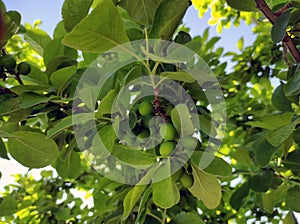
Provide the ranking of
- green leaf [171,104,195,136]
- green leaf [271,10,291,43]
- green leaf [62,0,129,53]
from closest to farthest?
green leaf [62,0,129,53] < green leaf [171,104,195,136] < green leaf [271,10,291,43]

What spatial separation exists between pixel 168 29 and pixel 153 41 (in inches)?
1.7

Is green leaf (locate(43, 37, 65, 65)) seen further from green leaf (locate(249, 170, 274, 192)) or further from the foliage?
green leaf (locate(249, 170, 274, 192))

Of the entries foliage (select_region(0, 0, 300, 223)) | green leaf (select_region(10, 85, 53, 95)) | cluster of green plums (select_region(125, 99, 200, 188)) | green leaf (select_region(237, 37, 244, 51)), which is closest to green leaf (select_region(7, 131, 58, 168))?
foliage (select_region(0, 0, 300, 223))

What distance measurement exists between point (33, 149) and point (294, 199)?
2.26ft

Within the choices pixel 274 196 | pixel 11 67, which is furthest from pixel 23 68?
pixel 274 196

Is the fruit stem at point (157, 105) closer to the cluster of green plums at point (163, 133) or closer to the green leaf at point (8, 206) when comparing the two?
the cluster of green plums at point (163, 133)

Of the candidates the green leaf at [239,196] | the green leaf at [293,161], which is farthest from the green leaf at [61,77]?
the green leaf at [239,196]

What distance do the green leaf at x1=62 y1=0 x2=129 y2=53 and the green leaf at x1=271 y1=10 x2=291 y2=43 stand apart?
13.1 inches

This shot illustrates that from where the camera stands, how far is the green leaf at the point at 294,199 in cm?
100

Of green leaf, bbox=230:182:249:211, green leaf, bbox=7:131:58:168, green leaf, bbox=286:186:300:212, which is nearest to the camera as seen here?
green leaf, bbox=7:131:58:168

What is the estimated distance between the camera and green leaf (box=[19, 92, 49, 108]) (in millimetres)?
782

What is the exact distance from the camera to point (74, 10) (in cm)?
72

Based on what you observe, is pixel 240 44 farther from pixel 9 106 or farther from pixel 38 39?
pixel 9 106

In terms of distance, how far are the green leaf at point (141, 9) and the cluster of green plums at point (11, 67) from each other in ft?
0.88
